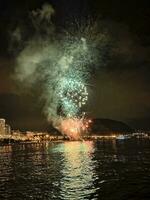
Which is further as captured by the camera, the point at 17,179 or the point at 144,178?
the point at 17,179

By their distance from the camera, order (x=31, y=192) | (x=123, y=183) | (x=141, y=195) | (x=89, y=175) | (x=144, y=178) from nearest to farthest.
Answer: (x=141, y=195) < (x=31, y=192) < (x=123, y=183) < (x=144, y=178) < (x=89, y=175)

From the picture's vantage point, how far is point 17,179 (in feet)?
241

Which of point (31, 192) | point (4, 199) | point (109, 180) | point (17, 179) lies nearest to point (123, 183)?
point (109, 180)

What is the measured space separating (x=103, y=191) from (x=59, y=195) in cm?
621

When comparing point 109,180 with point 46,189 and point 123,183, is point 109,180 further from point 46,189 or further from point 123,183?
point 46,189

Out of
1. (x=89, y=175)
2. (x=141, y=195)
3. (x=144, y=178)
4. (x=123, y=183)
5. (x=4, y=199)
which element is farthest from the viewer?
(x=89, y=175)

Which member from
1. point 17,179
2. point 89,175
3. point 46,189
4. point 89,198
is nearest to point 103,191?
point 89,198

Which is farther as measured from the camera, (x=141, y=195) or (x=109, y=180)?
(x=109, y=180)

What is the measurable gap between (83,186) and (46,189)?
5667 mm

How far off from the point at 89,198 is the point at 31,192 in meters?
11.0

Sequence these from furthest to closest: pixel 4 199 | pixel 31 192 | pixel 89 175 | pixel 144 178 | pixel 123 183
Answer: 1. pixel 89 175
2. pixel 144 178
3. pixel 123 183
4. pixel 31 192
5. pixel 4 199

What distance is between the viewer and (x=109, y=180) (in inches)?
2525

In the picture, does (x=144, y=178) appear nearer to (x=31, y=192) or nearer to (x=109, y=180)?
(x=109, y=180)

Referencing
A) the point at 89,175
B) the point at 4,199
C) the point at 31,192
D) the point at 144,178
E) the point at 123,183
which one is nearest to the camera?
the point at 4,199
